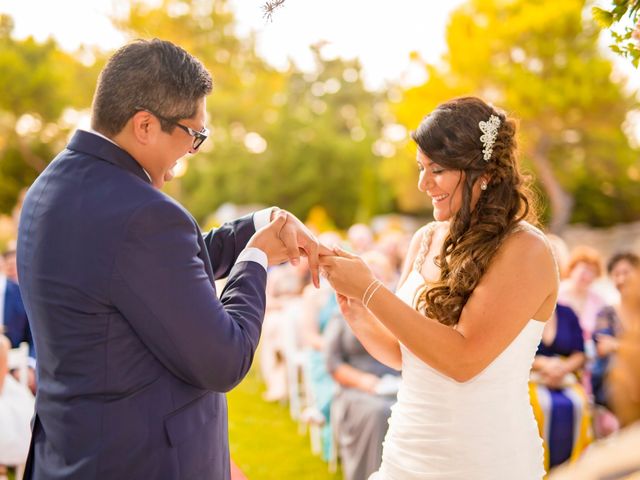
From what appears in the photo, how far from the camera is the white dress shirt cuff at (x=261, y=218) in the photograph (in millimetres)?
2455

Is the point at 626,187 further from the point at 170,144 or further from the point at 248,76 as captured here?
the point at 170,144

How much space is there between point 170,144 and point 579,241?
82.4ft

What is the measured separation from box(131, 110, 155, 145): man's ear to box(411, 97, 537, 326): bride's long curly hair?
3.26 feet

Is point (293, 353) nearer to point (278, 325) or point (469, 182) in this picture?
point (278, 325)

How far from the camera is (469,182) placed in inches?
94.0

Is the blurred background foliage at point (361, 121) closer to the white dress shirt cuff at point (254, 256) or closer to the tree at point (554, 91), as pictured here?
the tree at point (554, 91)

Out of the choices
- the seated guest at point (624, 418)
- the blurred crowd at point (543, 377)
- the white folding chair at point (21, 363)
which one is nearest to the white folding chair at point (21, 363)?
the white folding chair at point (21, 363)

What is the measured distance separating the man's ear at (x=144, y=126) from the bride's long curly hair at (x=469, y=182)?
3.26 ft

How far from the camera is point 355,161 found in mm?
34438

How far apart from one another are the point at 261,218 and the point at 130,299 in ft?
2.90

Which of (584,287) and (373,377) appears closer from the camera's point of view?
(373,377)

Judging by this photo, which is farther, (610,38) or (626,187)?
(626,187)

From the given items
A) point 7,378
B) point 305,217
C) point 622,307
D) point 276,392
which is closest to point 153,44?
point 622,307

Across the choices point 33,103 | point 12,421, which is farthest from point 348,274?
point 33,103
